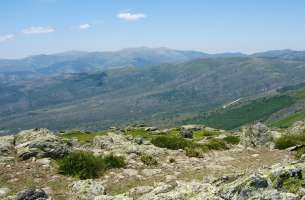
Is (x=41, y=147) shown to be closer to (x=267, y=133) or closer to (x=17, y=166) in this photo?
(x=17, y=166)

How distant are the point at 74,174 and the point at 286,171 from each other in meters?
16.0

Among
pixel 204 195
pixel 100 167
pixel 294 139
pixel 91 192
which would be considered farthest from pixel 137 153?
pixel 204 195

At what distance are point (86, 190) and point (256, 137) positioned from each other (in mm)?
26049

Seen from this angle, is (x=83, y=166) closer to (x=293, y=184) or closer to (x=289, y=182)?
(x=289, y=182)

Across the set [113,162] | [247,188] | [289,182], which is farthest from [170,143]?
[289,182]

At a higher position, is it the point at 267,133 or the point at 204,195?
the point at 204,195

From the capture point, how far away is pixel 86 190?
20.5 meters

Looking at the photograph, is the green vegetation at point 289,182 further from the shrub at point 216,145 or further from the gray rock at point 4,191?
the shrub at point 216,145

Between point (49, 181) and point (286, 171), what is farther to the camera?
point (49, 181)

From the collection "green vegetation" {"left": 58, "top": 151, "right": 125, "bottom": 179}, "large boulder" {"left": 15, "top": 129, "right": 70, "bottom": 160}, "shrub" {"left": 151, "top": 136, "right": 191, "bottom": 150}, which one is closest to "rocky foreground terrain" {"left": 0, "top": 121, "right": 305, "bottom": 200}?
"large boulder" {"left": 15, "top": 129, "right": 70, "bottom": 160}

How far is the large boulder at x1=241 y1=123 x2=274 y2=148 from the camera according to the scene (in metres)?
41.1

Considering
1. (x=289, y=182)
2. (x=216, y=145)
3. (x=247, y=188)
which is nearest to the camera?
(x=289, y=182)

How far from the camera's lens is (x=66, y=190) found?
2188 cm

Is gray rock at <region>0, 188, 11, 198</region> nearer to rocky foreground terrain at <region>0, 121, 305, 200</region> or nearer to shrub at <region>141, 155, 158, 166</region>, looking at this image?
rocky foreground terrain at <region>0, 121, 305, 200</region>
